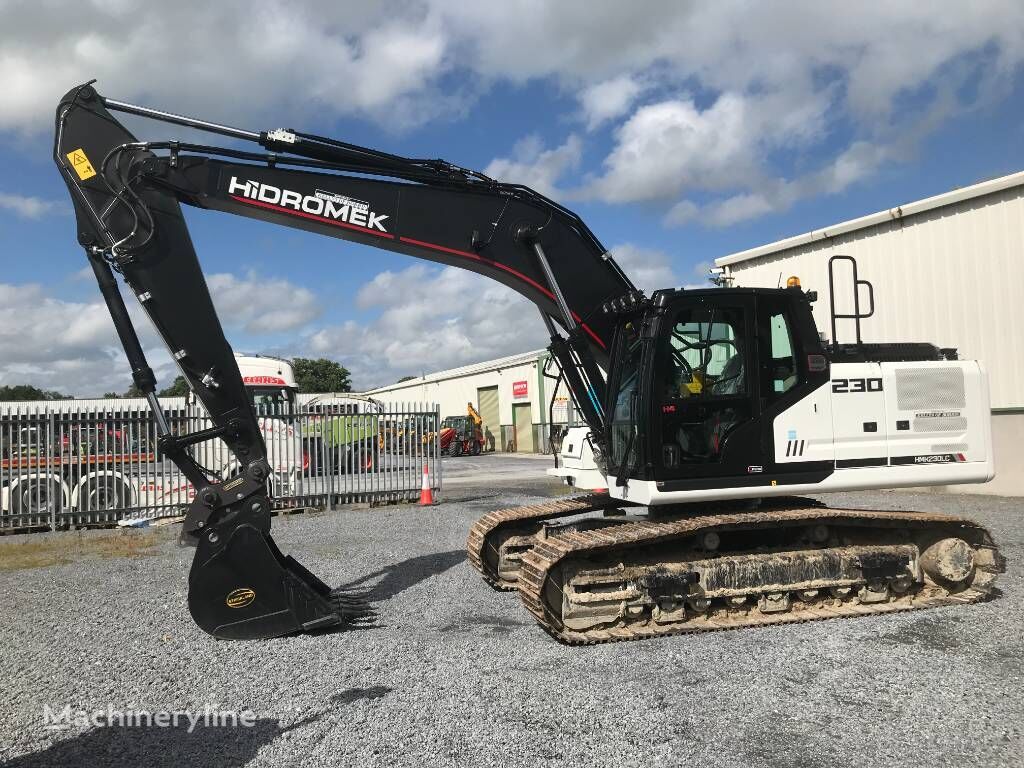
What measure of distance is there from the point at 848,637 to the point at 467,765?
3528 mm

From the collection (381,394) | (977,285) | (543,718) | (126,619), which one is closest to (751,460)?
(543,718)

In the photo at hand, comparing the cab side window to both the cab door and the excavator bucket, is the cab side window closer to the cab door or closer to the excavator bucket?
the cab door

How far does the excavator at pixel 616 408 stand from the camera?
6.06m

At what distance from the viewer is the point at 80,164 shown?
6.04 metres

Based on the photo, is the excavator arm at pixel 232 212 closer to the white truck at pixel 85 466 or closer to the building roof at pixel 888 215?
the white truck at pixel 85 466

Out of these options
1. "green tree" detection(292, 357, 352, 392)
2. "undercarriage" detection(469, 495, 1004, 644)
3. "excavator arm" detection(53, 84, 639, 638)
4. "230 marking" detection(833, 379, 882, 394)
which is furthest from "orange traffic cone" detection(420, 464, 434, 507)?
"green tree" detection(292, 357, 352, 392)

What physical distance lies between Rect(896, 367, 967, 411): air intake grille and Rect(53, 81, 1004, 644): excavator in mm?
19

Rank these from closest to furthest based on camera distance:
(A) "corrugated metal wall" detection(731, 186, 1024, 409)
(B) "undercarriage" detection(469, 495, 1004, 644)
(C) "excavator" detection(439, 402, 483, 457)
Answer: (B) "undercarriage" detection(469, 495, 1004, 644) → (A) "corrugated metal wall" detection(731, 186, 1024, 409) → (C) "excavator" detection(439, 402, 483, 457)

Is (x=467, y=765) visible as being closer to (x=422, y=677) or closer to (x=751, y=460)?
(x=422, y=677)

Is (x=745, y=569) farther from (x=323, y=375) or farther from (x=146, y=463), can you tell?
(x=323, y=375)

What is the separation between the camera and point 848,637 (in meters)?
6.04

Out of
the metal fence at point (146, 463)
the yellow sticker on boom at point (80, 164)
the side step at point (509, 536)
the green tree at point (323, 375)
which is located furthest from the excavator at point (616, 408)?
the green tree at point (323, 375)

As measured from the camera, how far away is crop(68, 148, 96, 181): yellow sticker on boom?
603 cm

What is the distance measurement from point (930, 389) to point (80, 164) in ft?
24.1
